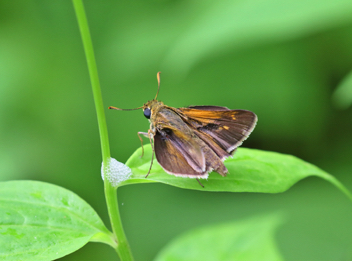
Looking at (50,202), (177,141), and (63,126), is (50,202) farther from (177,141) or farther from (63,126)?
(63,126)

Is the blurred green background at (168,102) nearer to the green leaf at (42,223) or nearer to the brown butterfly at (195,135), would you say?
the brown butterfly at (195,135)

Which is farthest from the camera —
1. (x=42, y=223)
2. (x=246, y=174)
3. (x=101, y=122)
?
(x=246, y=174)

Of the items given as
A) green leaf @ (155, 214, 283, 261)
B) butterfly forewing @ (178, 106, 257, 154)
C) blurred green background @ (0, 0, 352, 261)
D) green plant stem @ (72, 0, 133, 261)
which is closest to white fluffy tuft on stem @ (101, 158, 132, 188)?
green plant stem @ (72, 0, 133, 261)

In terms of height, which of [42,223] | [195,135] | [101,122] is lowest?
[42,223]

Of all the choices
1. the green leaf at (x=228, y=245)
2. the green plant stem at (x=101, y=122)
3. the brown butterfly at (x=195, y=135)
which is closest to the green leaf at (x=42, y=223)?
the green plant stem at (x=101, y=122)

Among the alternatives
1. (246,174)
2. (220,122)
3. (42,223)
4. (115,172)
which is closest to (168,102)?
(220,122)

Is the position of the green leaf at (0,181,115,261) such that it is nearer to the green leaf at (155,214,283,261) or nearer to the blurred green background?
the green leaf at (155,214,283,261)

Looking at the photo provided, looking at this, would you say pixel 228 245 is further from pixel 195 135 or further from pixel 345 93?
pixel 345 93
